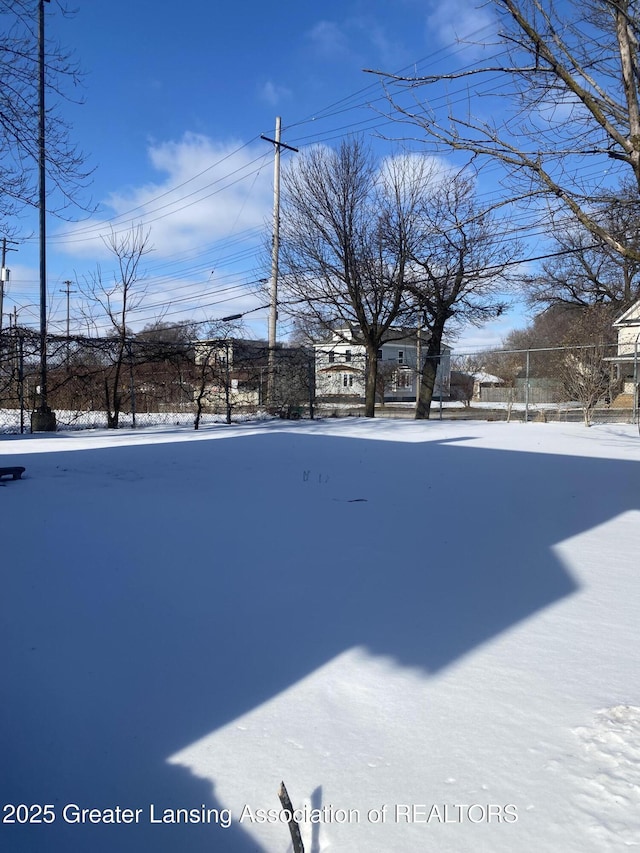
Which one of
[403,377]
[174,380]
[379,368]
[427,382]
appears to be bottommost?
[174,380]

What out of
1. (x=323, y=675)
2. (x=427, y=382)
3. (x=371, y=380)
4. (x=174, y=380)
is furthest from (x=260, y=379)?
(x=323, y=675)

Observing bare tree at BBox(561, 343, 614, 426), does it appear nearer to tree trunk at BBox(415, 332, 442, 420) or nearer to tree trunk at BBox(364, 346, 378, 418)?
tree trunk at BBox(415, 332, 442, 420)

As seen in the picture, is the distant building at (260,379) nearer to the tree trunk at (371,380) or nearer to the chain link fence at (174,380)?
the chain link fence at (174,380)

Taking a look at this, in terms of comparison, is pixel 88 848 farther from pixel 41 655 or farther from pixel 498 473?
pixel 498 473

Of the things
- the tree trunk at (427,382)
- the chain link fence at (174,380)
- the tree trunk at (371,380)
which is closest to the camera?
the chain link fence at (174,380)

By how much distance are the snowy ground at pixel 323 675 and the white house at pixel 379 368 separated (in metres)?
13.4

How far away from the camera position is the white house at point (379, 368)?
20.5m

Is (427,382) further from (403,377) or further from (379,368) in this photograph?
(403,377)

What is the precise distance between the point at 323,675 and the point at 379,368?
3089 centimetres

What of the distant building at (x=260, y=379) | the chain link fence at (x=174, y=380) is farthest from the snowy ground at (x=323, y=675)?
the distant building at (x=260, y=379)

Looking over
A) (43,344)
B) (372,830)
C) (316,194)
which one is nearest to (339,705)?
(372,830)

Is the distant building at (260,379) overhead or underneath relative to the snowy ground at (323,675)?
overhead

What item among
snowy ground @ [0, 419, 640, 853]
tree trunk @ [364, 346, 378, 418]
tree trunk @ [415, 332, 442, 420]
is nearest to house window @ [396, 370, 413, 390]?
tree trunk @ [415, 332, 442, 420]

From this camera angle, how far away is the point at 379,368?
1300 inches
